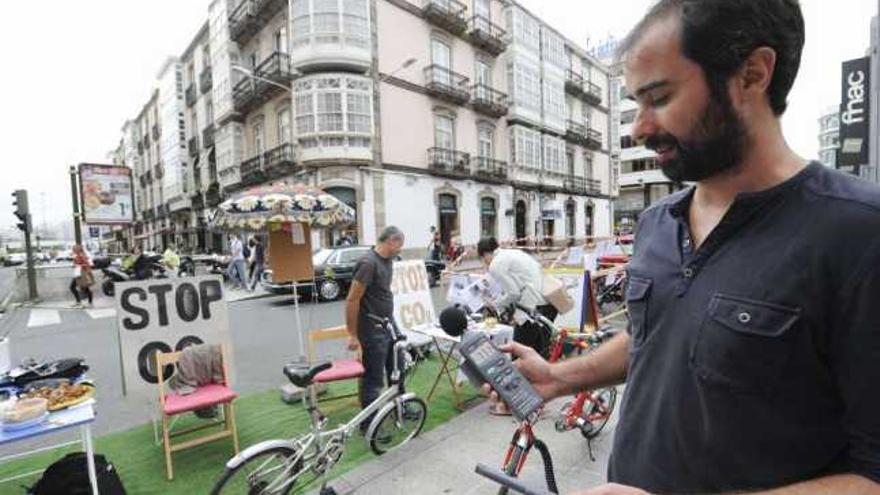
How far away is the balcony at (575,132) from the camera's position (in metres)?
35.6

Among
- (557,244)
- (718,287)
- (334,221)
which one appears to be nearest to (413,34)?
(557,244)

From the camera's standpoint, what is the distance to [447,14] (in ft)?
77.7

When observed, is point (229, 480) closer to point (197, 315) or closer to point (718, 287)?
point (197, 315)

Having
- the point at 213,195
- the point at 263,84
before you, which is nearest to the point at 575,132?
the point at 263,84

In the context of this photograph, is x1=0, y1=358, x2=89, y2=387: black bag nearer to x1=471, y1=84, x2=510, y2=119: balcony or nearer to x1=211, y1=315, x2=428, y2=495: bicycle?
x1=211, y1=315, x2=428, y2=495: bicycle

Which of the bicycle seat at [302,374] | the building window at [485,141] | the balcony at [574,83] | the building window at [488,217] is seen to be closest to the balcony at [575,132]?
the balcony at [574,83]

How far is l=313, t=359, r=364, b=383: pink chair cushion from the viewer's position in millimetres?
4578

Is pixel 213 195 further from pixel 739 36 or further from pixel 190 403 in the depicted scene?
pixel 739 36

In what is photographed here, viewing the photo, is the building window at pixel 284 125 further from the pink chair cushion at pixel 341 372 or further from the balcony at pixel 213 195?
the pink chair cushion at pixel 341 372

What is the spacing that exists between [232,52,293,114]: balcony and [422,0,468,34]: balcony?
7530 millimetres

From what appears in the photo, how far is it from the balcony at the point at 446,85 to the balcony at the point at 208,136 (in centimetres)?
1667

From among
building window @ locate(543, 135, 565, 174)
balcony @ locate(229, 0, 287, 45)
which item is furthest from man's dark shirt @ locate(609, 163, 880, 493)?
building window @ locate(543, 135, 565, 174)

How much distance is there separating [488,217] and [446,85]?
8.22 meters

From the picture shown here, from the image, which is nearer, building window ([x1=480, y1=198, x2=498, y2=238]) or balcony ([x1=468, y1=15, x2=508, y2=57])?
balcony ([x1=468, y1=15, x2=508, y2=57])
